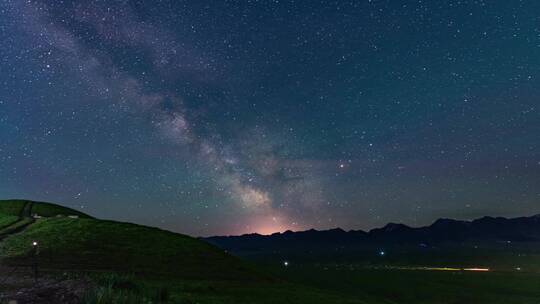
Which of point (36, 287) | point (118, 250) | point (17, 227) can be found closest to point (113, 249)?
point (118, 250)

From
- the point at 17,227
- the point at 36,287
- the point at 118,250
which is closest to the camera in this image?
the point at 36,287

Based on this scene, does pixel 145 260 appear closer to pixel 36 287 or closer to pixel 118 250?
pixel 118 250

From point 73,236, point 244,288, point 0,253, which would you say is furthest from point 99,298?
point 73,236

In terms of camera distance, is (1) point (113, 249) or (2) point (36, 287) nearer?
(2) point (36, 287)

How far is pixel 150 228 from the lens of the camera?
281ft

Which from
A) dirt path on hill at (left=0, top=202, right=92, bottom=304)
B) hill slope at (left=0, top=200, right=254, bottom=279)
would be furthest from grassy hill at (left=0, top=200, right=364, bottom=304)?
dirt path on hill at (left=0, top=202, right=92, bottom=304)

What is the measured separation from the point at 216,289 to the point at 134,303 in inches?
1130

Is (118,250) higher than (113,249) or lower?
lower

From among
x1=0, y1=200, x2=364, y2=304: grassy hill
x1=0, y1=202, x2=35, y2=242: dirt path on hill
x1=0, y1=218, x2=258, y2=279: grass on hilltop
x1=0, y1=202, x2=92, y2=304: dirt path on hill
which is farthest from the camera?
x1=0, y1=202, x2=35, y2=242: dirt path on hill

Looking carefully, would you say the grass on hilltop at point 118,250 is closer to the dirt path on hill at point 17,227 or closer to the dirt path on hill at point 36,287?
the dirt path on hill at point 17,227

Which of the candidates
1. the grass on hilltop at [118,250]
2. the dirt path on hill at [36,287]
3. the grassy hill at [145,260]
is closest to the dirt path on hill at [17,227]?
the grassy hill at [145,260]

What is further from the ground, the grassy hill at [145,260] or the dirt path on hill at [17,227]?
the dirt path on hill at [17,227]

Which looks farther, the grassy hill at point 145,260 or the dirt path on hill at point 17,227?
the dirt path on hill at point 17,227

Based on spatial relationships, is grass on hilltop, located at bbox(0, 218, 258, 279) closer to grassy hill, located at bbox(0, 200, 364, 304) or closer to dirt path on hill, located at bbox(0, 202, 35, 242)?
grassy hill, located at bbox(0, 200, 364, 304)
